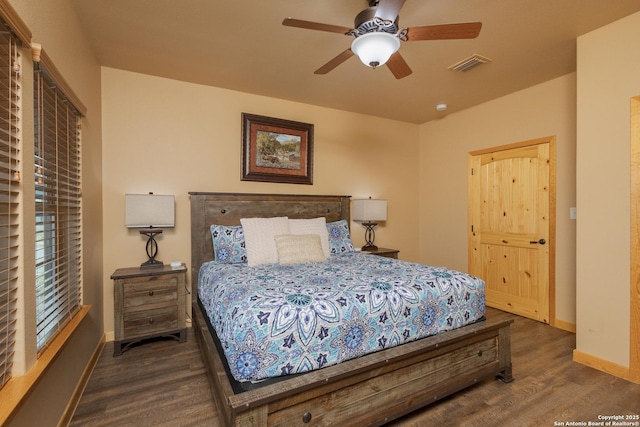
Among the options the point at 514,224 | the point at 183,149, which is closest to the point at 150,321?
the point at 183,149

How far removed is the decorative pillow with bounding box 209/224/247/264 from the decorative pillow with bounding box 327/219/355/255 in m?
1.03

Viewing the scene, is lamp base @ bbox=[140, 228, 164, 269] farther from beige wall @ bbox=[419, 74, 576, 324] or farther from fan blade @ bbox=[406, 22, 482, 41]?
beige wall @ bbox=[419, 74, 576, 324]

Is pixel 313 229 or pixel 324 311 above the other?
pixel 313 229

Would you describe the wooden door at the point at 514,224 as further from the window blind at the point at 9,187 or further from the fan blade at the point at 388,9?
the window blind at the point at 9,187

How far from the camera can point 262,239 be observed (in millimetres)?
2939

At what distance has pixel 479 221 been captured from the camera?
4.10 metres

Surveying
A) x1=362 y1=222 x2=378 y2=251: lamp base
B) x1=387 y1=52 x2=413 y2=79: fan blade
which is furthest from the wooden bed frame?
x1=362 y1=222 x2=378 y2=251: lamp base

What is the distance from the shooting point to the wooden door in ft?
11.2

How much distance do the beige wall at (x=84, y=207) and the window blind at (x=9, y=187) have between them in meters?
0.04

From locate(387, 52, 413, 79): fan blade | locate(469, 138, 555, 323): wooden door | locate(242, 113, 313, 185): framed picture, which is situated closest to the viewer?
locate(387, 52, 413, 79): fan blade

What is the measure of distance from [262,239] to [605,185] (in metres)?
2.92

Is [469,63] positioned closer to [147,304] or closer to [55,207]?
[55,207]

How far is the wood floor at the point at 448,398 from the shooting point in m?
1.82

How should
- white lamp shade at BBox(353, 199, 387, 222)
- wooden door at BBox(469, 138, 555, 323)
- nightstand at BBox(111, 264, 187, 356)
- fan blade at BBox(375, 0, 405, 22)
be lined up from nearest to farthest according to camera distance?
fan blade at BBox(375, 0, 405, 22) → nightstand at BBox(111, 264, 187, 356) → wooden door at BBox(469, 138, 555, 323) → white lamp shade at BBox(353, 199, 387, 222)
